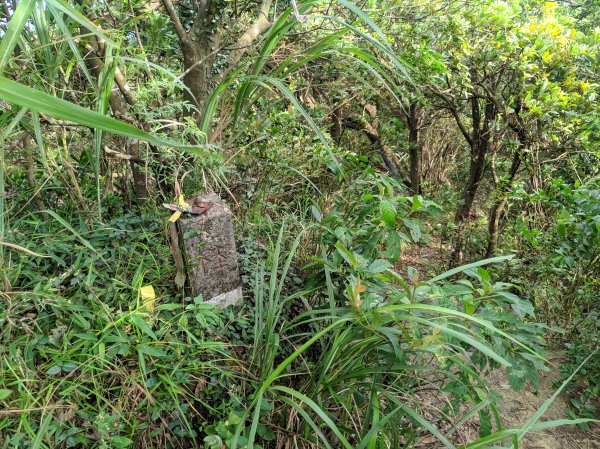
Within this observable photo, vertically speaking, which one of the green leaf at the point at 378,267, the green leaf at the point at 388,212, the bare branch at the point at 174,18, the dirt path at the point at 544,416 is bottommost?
the dirt path at the point at 544,416

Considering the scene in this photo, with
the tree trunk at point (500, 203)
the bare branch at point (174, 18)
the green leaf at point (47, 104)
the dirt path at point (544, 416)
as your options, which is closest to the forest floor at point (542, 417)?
the dirt path at point (544, 416)

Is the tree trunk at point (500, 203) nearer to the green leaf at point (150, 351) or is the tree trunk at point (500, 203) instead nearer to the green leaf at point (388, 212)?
the green leaf at point (388, 212)

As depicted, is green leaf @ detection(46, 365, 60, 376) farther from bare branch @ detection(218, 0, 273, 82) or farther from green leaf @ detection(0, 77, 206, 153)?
bare branch @ detection(218, 0, 273, 82)

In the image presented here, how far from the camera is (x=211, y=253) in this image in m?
1.45

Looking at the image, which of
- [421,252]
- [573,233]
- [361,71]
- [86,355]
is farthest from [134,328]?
[421,252]

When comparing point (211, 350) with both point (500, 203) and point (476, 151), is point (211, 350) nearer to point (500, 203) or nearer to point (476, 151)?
point (500, 203)

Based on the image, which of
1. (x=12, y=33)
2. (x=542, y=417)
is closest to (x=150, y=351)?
(x=12, y=33)

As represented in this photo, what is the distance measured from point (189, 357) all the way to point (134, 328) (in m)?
0.20

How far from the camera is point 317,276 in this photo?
1.62m

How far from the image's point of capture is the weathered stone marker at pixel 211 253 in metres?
1.40

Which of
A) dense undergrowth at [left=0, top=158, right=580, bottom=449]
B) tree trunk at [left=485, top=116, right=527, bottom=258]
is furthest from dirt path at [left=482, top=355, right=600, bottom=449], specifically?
tree trunk at [left=485, top=116, right=527, bottom=258]

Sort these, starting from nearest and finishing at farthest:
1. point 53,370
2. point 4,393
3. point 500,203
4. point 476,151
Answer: point 4,393, point 53,370, point 500,203, point 476,151

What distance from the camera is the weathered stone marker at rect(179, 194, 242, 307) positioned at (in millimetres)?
1396

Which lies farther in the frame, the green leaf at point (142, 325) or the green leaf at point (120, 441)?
the green leaf at point (142, 325)
